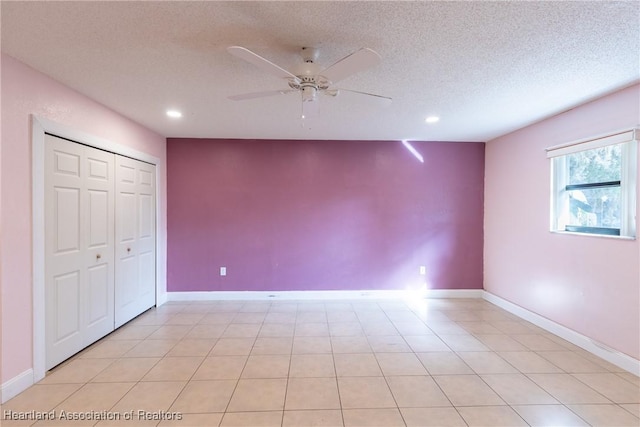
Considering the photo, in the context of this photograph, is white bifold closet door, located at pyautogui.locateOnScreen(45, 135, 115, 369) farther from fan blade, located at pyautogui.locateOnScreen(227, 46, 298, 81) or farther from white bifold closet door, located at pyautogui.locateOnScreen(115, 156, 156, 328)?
fan blade, located at pyautogui.locateOnScreen(227, 46, 298, 81)

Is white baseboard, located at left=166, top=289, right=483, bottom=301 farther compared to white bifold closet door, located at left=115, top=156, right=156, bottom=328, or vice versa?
Answer: white baseboard, located at left=166, top=289, right=483, bottom=301

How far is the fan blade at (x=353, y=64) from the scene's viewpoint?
1530 millimetres

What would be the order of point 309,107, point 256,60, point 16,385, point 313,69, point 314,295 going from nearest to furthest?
point 256,60, point 313,69, point 16,385, point 309,107, point 314,295

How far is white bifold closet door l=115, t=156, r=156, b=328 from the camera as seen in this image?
3.32m

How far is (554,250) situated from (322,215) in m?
2.91

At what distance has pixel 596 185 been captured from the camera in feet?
9.38

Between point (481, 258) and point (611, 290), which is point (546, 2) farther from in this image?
point (481, 258)

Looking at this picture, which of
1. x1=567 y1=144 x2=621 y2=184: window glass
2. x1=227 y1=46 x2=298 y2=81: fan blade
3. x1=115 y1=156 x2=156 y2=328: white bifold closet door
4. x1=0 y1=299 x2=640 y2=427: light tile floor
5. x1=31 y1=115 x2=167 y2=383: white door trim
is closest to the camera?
x1=227 y1=46 x2=298 y2=81: fan blade

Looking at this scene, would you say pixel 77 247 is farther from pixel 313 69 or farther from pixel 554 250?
pixel 554 250

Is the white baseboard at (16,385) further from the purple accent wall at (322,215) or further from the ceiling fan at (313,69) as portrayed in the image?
the ceiling fan at (313,69)

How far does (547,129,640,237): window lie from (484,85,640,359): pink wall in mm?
99

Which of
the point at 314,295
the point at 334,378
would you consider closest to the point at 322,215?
the point at 314,295

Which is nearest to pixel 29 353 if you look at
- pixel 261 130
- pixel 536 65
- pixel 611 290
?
pixel 261 130

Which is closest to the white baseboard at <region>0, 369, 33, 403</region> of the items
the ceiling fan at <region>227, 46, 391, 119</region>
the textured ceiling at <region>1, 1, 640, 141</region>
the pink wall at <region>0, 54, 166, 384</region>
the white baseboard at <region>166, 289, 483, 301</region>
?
the pink wall at <region>0, 54, 166, 384</region>
